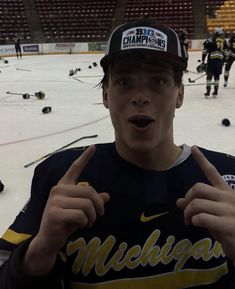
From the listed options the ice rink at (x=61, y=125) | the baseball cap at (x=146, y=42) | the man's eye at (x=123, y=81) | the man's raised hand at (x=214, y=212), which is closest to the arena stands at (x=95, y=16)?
the ice rink at (x=61, y=125)

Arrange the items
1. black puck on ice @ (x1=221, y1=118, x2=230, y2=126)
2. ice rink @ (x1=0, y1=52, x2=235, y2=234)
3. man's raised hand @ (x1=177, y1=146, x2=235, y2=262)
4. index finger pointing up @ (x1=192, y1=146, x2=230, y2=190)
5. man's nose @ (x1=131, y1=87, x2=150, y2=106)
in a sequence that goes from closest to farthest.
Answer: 1. man's raised hand @ (x1=177, y1=146, x2=235, y2=262)
2. index finger pointing up @ (x1=192, y1=146, x2=230, y2=190)
3. man's nose @ (x1=131, y1=87, x2=150, y2=106)
4. ice rink @ (x1=0, y1=52, x2=235, y2=234)
5. black puck on ice @ (x1=221, y1=118, x2=230, y2=126)

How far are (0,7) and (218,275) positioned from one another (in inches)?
1211

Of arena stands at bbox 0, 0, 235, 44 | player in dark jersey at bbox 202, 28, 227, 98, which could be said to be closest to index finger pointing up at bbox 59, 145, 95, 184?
player in dark jersey at bbox 202, 28, 227, 98

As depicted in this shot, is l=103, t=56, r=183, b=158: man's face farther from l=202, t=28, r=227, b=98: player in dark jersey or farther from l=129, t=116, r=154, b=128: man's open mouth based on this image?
l=202, t=28, r=227, b=98: player in dark jersey

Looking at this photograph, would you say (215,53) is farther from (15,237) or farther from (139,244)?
(15,237)

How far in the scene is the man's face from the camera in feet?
4.10

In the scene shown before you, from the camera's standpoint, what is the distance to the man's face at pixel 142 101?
1.25m

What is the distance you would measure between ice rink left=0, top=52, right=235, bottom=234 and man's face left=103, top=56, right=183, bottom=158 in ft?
7.38

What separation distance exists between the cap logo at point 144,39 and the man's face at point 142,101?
4cm

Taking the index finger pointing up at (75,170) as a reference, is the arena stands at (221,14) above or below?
below

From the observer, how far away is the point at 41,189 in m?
1.37

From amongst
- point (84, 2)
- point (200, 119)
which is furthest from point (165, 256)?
point (84, 2)

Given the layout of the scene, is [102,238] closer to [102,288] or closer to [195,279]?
[102,288]

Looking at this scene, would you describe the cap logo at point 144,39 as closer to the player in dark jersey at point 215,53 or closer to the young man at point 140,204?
the young man at point 140,204
